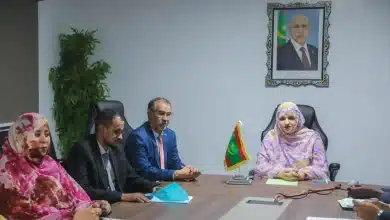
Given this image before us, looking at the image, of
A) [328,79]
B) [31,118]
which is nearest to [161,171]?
[31,118]

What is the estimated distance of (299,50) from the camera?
563 centimetres

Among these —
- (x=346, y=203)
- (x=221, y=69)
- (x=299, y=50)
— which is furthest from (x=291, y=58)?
(x=346, y=203)

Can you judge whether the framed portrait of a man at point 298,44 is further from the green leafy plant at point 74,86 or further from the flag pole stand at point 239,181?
the flag pole stand at point 239,181

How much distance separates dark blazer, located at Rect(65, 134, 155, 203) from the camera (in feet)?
9.84

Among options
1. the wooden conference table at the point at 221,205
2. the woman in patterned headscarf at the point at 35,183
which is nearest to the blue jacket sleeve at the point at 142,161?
the wooden conference table at the point at 221,205

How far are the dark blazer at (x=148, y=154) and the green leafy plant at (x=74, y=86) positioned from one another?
74.6 inches

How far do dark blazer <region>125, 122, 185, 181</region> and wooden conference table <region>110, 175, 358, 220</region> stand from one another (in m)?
0.28

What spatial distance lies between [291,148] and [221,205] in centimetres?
151

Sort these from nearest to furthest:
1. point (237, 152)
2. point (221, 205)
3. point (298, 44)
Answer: point (221, 205) < point (237, 152) < point (298, 44)

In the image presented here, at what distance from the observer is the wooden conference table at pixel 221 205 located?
8.89 feet

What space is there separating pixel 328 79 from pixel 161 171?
8.36ft

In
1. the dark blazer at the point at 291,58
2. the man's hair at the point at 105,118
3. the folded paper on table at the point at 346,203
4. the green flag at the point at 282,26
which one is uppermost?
the green flag at the point at 282,26

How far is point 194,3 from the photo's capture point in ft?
19.4

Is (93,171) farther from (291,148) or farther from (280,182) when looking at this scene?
(291,148)
